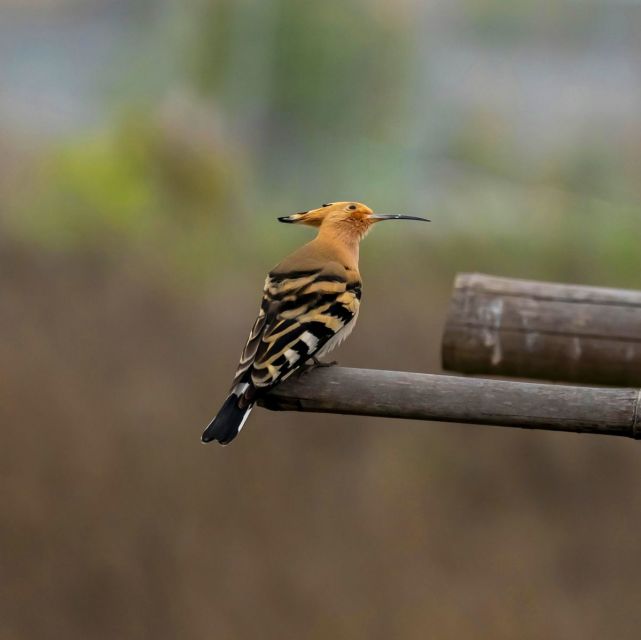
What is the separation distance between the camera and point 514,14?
8453mm

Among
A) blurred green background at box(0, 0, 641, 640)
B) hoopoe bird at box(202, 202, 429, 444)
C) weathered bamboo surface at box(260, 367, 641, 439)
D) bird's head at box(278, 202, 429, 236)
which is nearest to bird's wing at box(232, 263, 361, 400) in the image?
hoopoe bird at box(202, 202, 429, 444)

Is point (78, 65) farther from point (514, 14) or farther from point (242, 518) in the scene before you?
point (242, 518)

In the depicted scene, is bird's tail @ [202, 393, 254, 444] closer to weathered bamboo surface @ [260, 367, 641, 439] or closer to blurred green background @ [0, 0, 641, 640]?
weathered bamboo surface @ [260, 367, 641, 439]

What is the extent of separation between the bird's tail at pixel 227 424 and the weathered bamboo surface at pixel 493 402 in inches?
12.0

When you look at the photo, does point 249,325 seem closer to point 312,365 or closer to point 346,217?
point 346,217

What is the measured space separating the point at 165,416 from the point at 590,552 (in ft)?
7.43

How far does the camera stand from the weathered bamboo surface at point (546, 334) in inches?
126

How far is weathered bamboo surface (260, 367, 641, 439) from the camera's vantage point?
2.33m

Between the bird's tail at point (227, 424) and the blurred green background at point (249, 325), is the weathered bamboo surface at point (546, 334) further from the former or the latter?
the blurred green background at point (249, 325)

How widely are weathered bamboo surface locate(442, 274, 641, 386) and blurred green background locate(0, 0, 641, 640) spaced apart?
11.5 ft

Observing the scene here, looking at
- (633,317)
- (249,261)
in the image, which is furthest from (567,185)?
(633,317)

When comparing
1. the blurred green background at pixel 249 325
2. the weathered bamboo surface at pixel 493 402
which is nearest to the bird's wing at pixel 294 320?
the weathered bamboo surface at pixel 493 402

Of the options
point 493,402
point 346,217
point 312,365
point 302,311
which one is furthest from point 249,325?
point 493,402

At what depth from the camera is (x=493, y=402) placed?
7.73 ft
